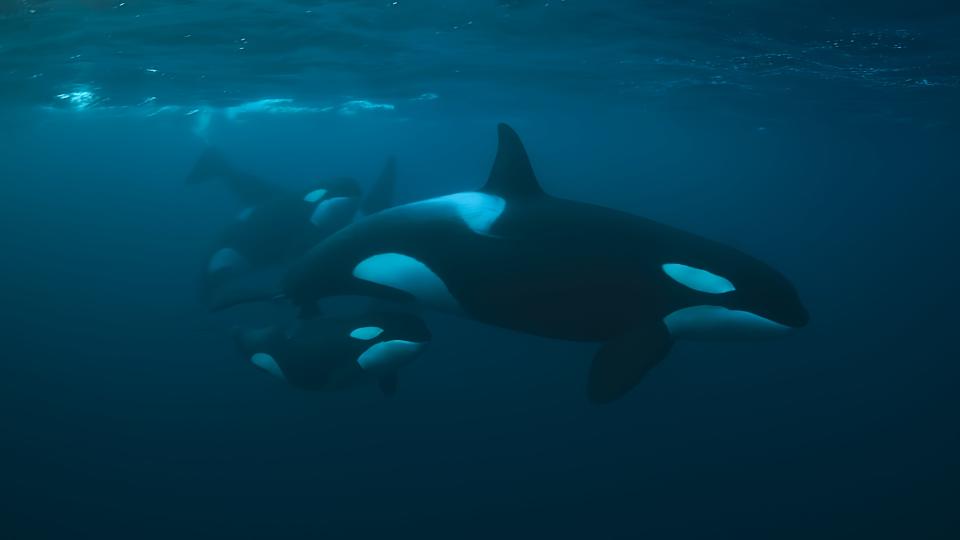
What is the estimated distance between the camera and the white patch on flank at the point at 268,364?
8.55 m

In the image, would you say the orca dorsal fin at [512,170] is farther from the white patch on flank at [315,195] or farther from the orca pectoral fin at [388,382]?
the white patch on flank at [315,195]

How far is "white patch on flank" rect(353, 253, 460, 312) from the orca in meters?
5.20

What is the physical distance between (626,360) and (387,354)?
11.8 feet

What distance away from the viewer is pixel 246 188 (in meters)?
15.2

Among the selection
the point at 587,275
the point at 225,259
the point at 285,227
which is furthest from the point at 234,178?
the point at 587,275

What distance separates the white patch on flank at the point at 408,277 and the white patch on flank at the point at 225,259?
609 centimetres

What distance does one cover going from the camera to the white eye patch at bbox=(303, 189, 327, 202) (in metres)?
11.5

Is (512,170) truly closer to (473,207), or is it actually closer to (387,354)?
(473,207)

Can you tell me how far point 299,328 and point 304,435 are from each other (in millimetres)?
2125

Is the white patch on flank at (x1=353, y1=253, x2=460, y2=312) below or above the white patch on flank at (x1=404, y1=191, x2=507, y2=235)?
below

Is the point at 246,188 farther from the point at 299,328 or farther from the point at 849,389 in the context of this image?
the point at 849,389

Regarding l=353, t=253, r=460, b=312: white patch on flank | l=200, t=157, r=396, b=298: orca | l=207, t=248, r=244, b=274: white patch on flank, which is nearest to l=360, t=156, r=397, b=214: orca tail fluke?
l=200, t=157, r=396, b=298: orca

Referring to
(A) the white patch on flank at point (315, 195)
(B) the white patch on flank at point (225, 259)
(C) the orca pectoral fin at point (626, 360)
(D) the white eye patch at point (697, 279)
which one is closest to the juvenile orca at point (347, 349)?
(C) the orca pectoral fin at point (626, 360)

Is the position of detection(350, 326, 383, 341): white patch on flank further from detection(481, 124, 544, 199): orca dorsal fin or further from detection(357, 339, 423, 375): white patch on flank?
detection(481, 124, 544, 199): orca dorsal fin
